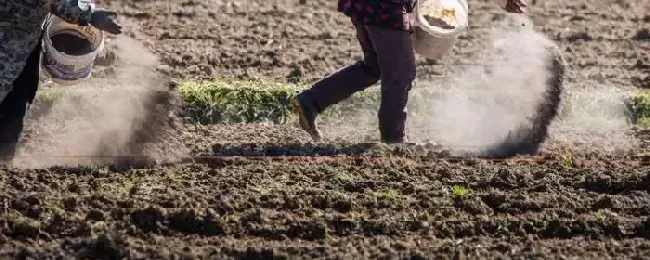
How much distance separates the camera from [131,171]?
7.51 metres

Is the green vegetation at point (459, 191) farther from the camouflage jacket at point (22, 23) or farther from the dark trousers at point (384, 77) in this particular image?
the camouflage jacket at point (22, 23)

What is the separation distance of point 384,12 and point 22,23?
195cm

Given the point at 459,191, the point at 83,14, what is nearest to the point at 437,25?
the point at 459,191

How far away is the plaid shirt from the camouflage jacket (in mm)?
1534

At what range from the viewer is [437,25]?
852 centimetres

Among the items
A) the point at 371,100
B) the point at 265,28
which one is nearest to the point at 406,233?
the point at 371,100

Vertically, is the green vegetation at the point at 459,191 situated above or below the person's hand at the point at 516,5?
below

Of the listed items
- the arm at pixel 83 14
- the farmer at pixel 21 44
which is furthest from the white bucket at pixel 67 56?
the arm at pixel 83 14

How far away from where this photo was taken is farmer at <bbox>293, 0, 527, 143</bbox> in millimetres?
8203

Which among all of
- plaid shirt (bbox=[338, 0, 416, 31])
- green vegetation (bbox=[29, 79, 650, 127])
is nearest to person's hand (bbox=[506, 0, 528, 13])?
plaid shirt (bbox=[338, 0, 416, 31])

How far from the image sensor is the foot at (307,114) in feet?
28.5

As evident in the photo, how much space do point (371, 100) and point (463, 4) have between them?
122 centimetres

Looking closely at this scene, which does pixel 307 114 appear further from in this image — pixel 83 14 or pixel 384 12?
pixel 83 14

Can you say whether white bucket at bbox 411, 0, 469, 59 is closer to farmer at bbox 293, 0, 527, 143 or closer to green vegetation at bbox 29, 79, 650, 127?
farmer at bbox 293, 0, 527, 143
